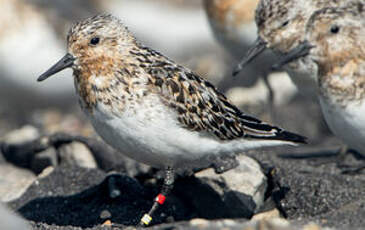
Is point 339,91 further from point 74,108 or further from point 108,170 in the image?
point 74,108

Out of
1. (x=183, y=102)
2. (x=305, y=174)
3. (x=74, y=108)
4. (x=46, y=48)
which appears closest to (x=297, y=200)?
(x=305, y=174)

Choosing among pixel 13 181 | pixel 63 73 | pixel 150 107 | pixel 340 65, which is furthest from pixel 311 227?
pixel 63 73

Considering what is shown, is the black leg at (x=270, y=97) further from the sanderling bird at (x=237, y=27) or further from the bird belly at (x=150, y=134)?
the bird belly at (x=150, y=134)

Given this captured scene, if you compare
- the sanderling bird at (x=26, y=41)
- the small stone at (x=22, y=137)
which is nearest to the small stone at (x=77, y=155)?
the small stone at (x=22, y=137)

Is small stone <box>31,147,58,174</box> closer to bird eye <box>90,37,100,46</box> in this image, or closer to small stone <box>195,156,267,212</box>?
small stone <box>195,156,267,212</box>

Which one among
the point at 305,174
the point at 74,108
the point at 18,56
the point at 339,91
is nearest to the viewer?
the point at 339,91

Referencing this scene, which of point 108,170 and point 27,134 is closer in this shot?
point 108,170
